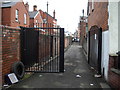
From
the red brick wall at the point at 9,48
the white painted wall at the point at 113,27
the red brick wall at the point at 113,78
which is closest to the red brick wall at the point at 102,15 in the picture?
the white painted wall at the point at 113,27

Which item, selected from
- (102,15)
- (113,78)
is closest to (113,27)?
(102,15)

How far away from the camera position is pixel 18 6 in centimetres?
2184

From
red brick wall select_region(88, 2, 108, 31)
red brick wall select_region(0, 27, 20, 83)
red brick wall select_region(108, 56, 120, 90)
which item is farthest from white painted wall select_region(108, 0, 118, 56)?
red brick wall select_region(0, 27, 20, 83)

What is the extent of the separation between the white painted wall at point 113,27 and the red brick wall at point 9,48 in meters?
3.75

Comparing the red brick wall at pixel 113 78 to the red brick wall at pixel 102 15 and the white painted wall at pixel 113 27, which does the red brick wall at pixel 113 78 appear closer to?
the white painted wall at pixel 113 27

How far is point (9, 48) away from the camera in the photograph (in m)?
5.39

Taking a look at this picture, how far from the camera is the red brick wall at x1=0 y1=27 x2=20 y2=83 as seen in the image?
500 centimetres

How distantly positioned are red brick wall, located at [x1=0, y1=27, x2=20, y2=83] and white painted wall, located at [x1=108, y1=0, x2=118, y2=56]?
375 cm

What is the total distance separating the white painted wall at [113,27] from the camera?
16.8 ft

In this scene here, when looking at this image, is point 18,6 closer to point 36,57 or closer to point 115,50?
point 36,57

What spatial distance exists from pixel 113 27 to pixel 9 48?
155 inches

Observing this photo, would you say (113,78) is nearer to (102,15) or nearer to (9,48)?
(102,15)

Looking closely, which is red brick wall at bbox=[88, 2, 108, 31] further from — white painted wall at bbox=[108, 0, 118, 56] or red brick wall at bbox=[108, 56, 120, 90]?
red brick wall at bbox=[108, 56, 120, 90]

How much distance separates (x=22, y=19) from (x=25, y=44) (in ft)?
57.7
